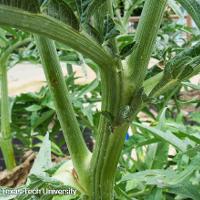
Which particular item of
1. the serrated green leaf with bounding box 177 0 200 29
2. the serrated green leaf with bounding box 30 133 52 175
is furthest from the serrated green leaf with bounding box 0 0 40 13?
the serrated green leaf with bounding box 30 133 52 175

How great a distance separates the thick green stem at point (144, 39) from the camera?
0.93ft

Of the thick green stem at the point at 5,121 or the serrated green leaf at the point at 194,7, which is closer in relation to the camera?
the serrated green leaf at the point at 194,7

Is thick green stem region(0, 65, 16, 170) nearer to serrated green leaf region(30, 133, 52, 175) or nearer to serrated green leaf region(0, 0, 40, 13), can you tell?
serrated green leaf region(30, 133, 52, 175)

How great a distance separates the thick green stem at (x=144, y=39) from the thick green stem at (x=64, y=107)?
7cm

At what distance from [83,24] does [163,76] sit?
8cm

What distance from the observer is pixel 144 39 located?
29 cm

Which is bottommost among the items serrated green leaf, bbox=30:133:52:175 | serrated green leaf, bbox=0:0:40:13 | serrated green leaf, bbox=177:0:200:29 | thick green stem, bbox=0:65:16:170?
serrated green leaf, bbox=30:133:52:175

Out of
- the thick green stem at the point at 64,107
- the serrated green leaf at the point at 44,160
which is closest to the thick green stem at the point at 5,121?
the serrated green leaf at the point at 44,160

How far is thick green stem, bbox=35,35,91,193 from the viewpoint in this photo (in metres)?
0.32

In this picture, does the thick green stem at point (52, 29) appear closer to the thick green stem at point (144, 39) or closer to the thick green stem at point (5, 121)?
the thick green stem at point (144, 39)

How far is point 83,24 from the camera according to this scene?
0.79 ft

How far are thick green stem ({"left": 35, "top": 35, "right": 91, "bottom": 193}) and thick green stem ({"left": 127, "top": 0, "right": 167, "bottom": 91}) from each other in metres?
0.07

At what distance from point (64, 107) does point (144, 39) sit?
9cm

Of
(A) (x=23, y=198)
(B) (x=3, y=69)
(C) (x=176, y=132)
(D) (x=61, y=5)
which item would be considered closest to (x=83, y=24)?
(D) (x=61, y=5)
